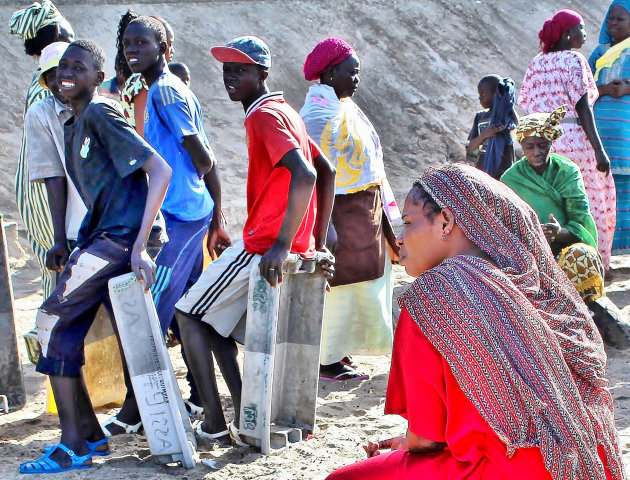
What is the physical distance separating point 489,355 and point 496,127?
599 cm

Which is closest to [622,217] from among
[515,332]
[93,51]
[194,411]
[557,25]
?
[557,25]

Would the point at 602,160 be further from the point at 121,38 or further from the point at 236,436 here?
the point at 236,436

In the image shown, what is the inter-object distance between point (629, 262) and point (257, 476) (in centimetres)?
585

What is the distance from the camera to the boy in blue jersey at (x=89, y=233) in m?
4.14

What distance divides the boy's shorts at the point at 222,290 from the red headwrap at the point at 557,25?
14.3 ft

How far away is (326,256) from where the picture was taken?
463 cm

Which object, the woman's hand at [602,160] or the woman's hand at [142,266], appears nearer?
the woman's hand at [142,266]

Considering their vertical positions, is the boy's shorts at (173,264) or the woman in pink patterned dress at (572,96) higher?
the woman in pink patterned dress at (572,96)

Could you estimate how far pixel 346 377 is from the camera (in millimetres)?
5949

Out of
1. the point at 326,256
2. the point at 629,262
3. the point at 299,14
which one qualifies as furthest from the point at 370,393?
the point at 299,14

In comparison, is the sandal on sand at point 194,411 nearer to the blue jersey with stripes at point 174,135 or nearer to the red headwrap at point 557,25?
the blue jersey with stripes at point 174,135

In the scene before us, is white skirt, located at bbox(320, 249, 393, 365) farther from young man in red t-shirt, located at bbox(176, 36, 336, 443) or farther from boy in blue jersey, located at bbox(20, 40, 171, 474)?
boy in blue jersey, located at bbox(20, 40, 171, 474)

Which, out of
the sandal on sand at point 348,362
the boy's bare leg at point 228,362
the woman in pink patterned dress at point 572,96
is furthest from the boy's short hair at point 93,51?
the woman in pink patterned dress at point 572,96

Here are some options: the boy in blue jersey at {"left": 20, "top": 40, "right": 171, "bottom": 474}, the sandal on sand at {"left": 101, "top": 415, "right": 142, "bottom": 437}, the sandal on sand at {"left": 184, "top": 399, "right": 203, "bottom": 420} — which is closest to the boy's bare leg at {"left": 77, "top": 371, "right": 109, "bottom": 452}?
the boy in blue jersey at {"left": 20, "top": 40, "right": 171, "bottom": 474}
